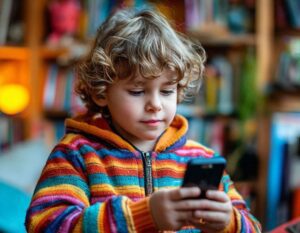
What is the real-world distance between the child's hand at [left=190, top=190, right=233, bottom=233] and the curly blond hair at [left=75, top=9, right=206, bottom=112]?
0.24 metres

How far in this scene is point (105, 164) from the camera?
102 centimetres

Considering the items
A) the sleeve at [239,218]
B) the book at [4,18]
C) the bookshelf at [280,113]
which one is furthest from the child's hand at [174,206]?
the book at [4,18]

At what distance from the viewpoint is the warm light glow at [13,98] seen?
3.30 m

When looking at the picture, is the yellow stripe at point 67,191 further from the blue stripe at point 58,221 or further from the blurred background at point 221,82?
the blurred background at point 221,82

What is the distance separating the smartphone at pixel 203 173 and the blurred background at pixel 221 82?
2.14 metres

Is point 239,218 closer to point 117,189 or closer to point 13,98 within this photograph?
point 117,189

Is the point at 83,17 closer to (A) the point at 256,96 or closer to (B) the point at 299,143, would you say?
(A) the point at 256,96

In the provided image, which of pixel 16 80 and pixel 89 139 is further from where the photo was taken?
pixel 16 80

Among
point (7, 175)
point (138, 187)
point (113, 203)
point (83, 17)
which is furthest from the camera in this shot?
point (83, 17)

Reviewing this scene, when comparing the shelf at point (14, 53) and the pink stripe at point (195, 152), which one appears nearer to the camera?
the pink stripe at point (195, 152)

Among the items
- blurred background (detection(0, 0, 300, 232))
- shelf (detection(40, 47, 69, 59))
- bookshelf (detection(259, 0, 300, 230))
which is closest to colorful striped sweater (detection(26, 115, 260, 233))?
blurred background (detection(0, 0, 300, 232))

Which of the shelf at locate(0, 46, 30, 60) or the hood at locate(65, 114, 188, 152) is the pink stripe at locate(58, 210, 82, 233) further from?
the shelf at locate(0, 46, 30, 60)

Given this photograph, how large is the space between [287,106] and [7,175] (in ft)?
5.13

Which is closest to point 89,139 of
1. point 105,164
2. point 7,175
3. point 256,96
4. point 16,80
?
point 105,164
